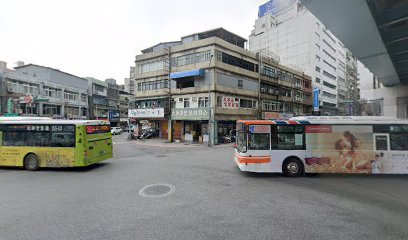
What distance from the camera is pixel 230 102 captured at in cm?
3144

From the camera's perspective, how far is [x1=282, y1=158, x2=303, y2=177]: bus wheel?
10.5m

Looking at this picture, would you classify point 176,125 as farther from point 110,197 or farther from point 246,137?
point 110,197

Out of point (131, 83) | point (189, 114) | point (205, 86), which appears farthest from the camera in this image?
point (131, 83)

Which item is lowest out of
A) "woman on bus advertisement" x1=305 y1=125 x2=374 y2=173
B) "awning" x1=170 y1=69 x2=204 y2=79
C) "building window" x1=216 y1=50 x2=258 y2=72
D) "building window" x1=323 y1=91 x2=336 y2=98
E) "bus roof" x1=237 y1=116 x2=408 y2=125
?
"woman on bus advertisement" x1=305 y1=125 x2=374 y2=173

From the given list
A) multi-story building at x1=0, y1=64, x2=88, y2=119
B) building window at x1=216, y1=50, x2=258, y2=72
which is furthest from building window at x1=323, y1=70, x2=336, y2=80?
multi-story building at x1=0, y1=64, x2=88, y2=119

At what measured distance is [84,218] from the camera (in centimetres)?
567

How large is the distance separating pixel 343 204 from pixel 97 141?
11966 mm

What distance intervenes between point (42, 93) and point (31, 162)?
3998 cm

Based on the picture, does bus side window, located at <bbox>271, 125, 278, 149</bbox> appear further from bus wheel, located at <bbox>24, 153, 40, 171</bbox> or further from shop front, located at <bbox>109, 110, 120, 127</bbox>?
shop front, located at <bbox>109, 110, 120, 127</bbox>

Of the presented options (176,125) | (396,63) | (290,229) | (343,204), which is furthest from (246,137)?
(176,125)

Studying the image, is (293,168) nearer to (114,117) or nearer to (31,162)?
(31,162)

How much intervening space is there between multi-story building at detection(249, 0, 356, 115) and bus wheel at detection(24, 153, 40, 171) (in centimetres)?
5910

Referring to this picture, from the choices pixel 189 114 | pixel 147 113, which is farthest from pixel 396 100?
pixel 147 113

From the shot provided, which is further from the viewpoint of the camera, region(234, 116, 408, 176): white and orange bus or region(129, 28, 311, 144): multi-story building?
region(129, 28, 311, 144): multi-story building
